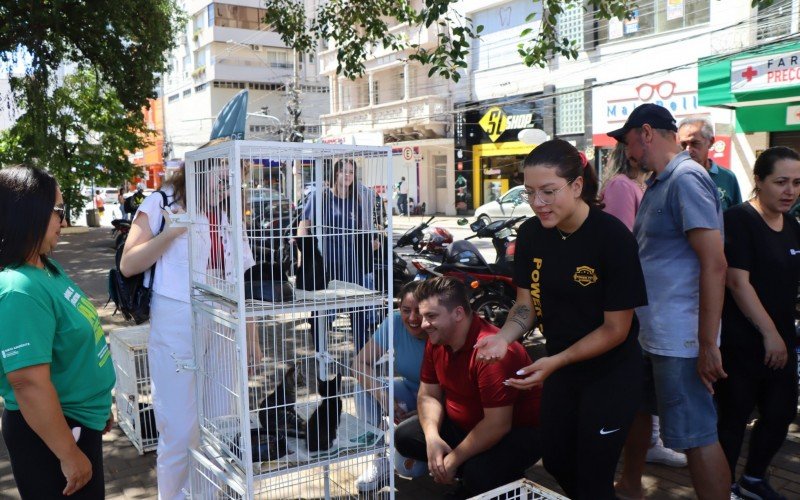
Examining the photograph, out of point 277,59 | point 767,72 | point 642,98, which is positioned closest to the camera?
point 767,72

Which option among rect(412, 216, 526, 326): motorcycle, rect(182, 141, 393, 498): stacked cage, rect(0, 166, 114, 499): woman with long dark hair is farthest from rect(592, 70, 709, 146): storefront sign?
rect(0, 166, 114, 499): woman with long dark hair

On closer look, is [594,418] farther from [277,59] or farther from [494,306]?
[277,59]

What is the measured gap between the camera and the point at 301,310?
243cm

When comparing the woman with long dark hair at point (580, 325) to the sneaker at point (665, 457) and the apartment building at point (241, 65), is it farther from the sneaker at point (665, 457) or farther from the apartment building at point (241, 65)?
the apartment building at point (241, 65)

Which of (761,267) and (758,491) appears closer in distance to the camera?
(761,267)

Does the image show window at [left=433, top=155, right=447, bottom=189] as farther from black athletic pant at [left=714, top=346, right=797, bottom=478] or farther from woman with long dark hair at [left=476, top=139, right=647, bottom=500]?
woman with long dark hair at [left=476, top=139, right=647, bottom=500]

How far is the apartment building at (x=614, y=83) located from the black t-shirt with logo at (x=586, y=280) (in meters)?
7.58

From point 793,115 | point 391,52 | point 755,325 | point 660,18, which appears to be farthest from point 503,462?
point 391,52

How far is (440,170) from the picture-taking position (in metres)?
28.5

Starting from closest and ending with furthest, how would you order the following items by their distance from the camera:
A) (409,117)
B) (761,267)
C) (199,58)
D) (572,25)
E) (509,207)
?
(761,267)
(509,207)
(572,25)
(409,117)
(199,58)

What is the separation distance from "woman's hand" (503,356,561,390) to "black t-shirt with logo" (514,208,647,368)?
0.16m

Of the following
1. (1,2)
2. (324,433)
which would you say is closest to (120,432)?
(324,433)

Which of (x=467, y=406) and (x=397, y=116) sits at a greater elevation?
(x=397, y=116)

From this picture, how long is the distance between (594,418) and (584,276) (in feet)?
1.70
